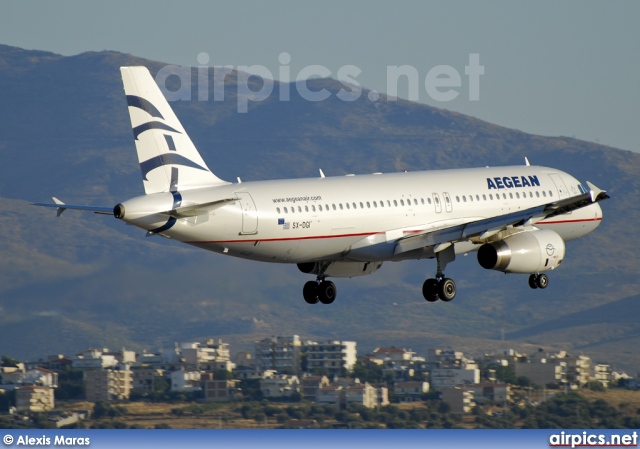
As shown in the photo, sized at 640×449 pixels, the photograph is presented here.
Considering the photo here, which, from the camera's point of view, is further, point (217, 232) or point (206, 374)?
point (206, 374)

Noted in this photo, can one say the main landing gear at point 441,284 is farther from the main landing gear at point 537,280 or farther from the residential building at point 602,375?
the residential building at point 602,375

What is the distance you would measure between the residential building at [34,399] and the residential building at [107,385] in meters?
6.01

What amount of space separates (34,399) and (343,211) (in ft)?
287

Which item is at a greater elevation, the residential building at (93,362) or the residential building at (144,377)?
the residential building at (93,362)

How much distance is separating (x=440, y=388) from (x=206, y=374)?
25.8 meters

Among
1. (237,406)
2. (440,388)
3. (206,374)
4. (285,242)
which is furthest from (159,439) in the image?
(285,242)

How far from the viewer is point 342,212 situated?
63.3 meters

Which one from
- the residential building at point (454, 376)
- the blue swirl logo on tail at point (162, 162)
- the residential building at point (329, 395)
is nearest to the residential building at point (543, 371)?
the residential building at point (454, 376)

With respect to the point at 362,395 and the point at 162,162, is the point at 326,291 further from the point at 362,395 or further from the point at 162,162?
the point at 362,395

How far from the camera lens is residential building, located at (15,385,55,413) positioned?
142375mm

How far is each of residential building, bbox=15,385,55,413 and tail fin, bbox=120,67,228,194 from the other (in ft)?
282

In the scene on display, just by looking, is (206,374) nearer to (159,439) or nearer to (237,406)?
(237,406)

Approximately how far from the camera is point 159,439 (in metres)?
135

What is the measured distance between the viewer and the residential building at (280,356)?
173375mm
